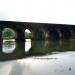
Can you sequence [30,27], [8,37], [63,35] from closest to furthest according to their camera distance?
[30,27] < [63,35] < [8,37]

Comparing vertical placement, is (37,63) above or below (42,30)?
below

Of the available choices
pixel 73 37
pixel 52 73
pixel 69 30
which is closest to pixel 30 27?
pixel 69 30

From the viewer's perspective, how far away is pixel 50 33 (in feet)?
92.8

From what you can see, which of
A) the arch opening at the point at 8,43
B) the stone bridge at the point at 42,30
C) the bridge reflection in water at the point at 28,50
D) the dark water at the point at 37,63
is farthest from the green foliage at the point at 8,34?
the dark water at the point at 37,63

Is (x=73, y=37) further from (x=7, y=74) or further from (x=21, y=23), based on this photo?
(x=7, y=74)

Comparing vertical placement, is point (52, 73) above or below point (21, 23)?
below

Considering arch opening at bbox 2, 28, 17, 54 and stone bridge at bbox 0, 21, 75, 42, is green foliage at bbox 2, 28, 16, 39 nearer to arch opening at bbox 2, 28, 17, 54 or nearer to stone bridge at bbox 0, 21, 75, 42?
arch opening at bbox 2, 28, 17, 54

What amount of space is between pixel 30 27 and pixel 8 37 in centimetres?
934

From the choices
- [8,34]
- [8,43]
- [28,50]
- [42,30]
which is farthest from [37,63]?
[8,34]

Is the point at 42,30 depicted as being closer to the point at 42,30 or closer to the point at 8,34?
the point at 42,30

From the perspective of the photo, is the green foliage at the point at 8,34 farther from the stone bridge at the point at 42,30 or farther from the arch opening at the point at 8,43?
the stone bridge at the point at 42,30

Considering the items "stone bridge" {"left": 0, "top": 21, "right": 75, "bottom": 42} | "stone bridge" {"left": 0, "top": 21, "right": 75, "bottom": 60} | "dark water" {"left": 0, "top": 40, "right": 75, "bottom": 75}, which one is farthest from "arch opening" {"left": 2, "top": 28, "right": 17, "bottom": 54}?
"dark water" {"left": 0, "top": 40, "right": 75, "bottom": 75}

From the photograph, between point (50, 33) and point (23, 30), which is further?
point (50, 33)

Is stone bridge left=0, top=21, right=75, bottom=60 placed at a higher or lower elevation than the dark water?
higher
